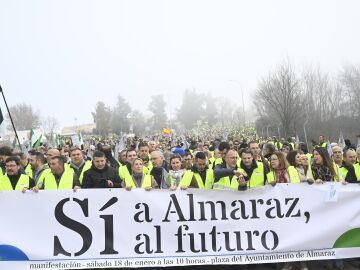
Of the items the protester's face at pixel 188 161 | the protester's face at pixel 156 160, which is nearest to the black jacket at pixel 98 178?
the protester's face at pixel 156 160

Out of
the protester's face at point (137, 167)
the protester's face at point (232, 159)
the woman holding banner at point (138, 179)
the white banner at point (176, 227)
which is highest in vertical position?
the protester's face at point (232, 159)

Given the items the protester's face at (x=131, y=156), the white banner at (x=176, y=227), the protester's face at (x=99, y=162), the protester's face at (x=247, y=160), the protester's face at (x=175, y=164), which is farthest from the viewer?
the protester's face at (x=131, y=156)

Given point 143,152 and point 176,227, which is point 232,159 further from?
point 143,152

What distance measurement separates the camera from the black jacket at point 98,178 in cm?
671

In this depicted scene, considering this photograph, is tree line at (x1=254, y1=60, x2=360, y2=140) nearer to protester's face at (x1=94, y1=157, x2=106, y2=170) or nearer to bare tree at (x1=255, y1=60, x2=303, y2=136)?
bare tree at (x1=255, y1=60, x2=303, y2=136)

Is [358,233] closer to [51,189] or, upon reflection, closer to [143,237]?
[143,237]

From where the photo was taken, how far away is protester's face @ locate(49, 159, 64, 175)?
6802 mm

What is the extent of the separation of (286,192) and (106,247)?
8.84ft

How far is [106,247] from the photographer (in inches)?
253

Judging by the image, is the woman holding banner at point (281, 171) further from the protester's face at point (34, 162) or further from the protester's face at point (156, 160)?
the protester's face at point (34, 162)

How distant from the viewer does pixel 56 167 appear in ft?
22.4

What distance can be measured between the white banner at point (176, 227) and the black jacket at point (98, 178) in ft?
Answer: 0.62

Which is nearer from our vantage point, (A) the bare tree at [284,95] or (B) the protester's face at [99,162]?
(B) the protester's face at [99,162]

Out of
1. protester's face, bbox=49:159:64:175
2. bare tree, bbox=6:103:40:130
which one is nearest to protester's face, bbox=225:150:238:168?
protester's face, bbox=49:159:64:175
